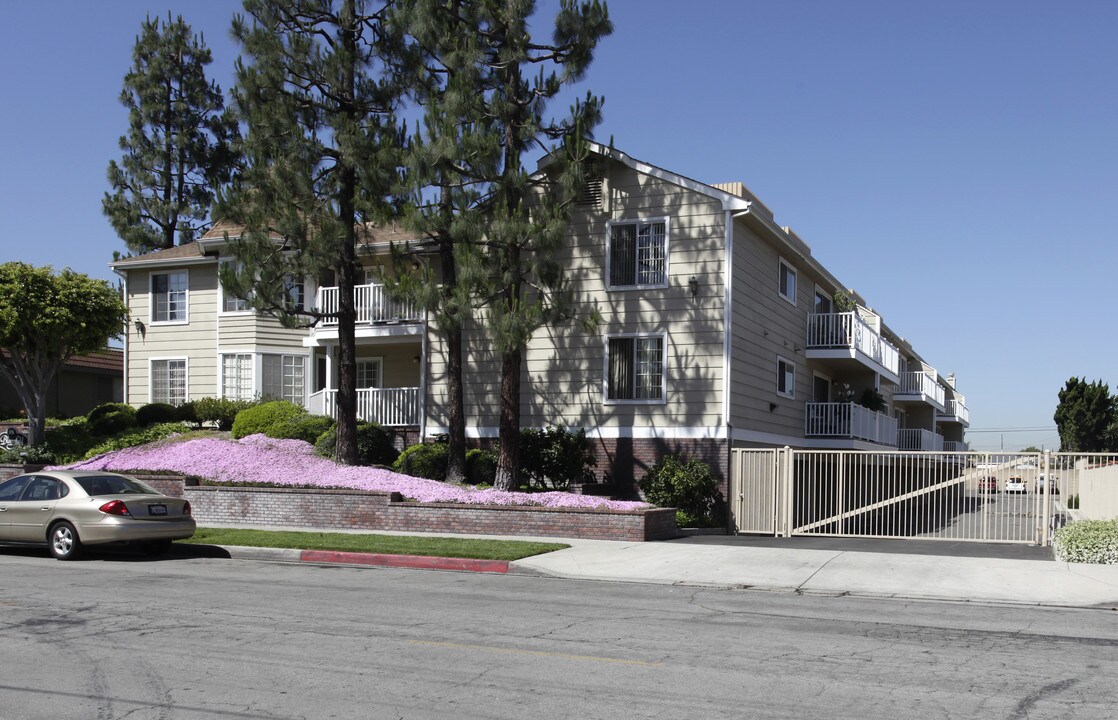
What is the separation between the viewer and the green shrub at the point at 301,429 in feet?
92.9

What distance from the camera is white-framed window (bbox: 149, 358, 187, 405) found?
33938 millimetres

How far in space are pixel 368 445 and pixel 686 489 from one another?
8569 millimetres

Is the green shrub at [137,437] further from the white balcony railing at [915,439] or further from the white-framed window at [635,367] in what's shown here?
the white balcony railing at [915,439]

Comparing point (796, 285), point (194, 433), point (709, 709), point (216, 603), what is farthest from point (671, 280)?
point (709, 709)

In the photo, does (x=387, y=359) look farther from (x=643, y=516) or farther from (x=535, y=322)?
(x=643, y=516)

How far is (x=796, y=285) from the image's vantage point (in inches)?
1220

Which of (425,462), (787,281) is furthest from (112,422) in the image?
(787,281)

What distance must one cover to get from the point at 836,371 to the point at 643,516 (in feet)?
58.6

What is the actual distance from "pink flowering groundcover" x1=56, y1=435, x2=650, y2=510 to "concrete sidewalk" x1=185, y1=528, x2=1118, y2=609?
8.29 ft

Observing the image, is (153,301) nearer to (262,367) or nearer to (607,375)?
(262,367)

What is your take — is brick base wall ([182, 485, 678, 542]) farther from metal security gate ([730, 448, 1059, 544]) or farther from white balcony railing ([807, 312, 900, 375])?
white balcony railing ([807, 312, 900, 375])

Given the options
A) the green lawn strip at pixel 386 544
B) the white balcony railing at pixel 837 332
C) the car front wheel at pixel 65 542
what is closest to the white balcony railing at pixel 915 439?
the white balcony railing at pixel 837 332

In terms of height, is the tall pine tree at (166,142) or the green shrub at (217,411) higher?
the tall pine tree at (166,142)

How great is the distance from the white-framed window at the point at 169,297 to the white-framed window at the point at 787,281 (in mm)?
18697
